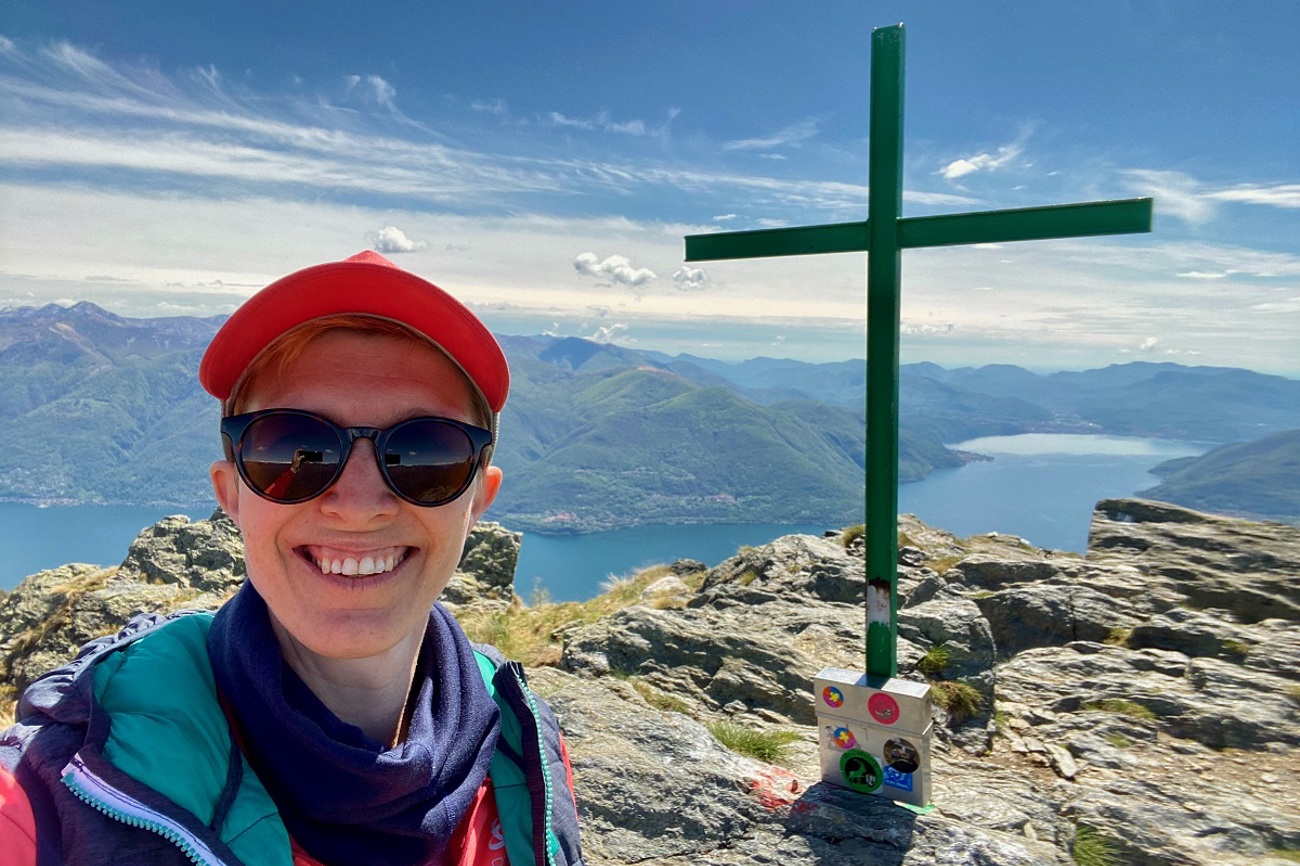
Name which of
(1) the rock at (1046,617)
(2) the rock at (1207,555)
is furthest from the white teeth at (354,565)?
(2) the rock at (1207,555)

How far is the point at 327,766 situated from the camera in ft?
5.51

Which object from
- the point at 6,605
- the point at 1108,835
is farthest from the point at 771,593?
the point at 6,605

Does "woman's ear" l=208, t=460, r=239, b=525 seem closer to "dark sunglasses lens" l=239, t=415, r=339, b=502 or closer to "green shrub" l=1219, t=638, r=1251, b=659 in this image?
"dark sunglasses lens" l=239, t=415, r=339, b=502

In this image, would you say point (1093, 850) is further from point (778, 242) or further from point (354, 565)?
point (354, 565)

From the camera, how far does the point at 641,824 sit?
4.45 metres

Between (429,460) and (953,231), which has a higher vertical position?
(953,231)

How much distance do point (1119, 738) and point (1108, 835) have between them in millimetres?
2144

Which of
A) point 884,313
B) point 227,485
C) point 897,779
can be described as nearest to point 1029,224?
point 884,313

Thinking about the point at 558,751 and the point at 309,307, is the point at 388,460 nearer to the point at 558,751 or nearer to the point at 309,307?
the point at 309,307

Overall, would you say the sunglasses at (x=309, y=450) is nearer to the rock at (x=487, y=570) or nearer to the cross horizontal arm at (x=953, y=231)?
the cross horizontal arm at (x=953, y=231)

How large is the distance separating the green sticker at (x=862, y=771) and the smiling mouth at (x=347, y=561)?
445cm

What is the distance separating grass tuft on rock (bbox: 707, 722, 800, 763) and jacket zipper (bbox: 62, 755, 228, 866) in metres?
4.65

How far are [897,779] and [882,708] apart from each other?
0.48m

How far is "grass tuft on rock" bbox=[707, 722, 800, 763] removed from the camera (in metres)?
5.80
